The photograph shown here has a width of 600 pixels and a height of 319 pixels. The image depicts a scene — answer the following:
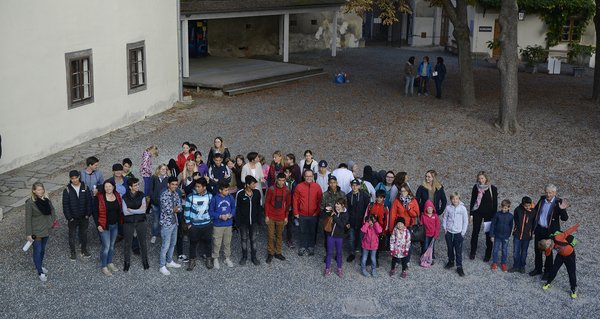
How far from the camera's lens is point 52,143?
1869 cm

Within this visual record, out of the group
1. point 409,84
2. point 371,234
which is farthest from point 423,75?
point 371,234

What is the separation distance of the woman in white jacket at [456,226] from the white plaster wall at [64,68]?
1030 cm

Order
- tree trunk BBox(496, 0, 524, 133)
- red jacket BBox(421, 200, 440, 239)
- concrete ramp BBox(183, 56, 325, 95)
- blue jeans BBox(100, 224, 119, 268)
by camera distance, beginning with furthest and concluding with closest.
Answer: concrete ramp BBox(183, 56, 325, 95) → tree trunk BBox(496, 0, 524, 133) → red jacket BBox(421, 200, 440, 239) → blue jeans BBox(100, 224, 119, 268)

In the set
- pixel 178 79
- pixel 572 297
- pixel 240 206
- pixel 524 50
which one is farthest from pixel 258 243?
pixel 524 50

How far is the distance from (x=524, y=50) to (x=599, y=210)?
71.5ft

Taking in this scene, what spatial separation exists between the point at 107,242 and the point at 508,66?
45.3 ft

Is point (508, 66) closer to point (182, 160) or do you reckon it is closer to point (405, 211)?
point (405, 211)

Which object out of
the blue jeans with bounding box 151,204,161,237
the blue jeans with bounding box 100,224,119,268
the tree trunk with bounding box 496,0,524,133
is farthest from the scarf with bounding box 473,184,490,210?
the tree trunk with bounding box 496,0,524,133

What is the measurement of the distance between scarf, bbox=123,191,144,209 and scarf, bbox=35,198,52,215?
3.83 ft

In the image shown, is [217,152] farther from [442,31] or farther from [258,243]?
[442,31]

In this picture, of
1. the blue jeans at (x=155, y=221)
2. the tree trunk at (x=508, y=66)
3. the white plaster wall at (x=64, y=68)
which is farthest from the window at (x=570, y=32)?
the blue jeans at (x=155, y=221)

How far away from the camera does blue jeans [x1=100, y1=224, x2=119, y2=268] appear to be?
11836 millimetres

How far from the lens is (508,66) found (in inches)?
850

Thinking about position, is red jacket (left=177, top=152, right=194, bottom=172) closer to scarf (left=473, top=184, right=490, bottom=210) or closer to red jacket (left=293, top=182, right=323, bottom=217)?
red jacket (left=293, top=182, right=323, bottom=217)
